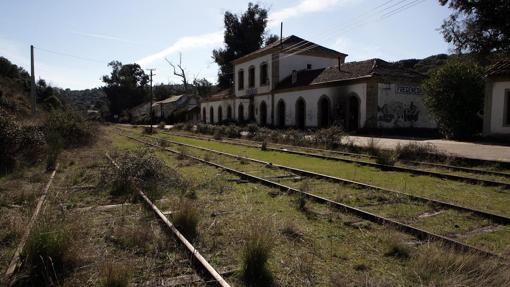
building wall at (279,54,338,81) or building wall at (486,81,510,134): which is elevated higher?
building wall at (279,54,338,81)

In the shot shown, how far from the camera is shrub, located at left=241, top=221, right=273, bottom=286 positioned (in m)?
4.17

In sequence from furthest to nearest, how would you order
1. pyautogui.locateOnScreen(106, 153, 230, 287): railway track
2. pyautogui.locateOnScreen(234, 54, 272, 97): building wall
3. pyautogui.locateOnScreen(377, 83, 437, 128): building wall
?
1. pyautogui.locateOnScreen(234, 54, 272, 97): building wall
2. pyautogui.locateOnScreen(377, 83, 437, 128): building wall
3. pyautogui.locateOnScreen(106, 153, 230, 287): railway track

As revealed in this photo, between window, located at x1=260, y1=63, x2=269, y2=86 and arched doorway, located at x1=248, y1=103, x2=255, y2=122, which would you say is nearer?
window, located at x1=260, y1=63, x2=269, y2=86

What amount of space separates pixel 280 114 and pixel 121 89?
6591 centimetres

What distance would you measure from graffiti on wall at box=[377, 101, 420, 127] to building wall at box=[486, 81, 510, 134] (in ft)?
25.4

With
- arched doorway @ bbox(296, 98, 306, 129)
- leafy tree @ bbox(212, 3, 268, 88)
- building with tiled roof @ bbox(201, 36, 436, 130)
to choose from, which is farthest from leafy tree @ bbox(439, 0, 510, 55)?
leafy tree @ bbox(212, 3, 268, 88)

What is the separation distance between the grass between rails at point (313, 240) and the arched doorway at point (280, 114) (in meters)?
30.2

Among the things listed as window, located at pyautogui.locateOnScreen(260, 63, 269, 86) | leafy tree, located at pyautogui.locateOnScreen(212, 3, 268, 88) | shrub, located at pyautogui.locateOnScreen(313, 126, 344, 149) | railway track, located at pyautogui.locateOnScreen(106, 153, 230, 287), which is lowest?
railway track, located at pyautogui.locateOnScreen(106, 153, 230, 287)

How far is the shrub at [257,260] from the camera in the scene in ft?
13.7

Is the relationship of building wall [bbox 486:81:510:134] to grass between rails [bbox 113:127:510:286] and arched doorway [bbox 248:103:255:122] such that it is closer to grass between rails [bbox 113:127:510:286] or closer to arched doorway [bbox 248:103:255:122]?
grass between rails [bbox 113:127:510:286]

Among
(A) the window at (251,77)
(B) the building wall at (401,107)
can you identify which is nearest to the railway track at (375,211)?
(B) the building wall at (401,107)

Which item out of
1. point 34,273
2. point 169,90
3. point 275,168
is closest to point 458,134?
point 275,168

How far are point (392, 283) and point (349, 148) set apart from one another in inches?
582

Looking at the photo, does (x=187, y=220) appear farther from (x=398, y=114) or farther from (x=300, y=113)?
(x=300, y=113)
